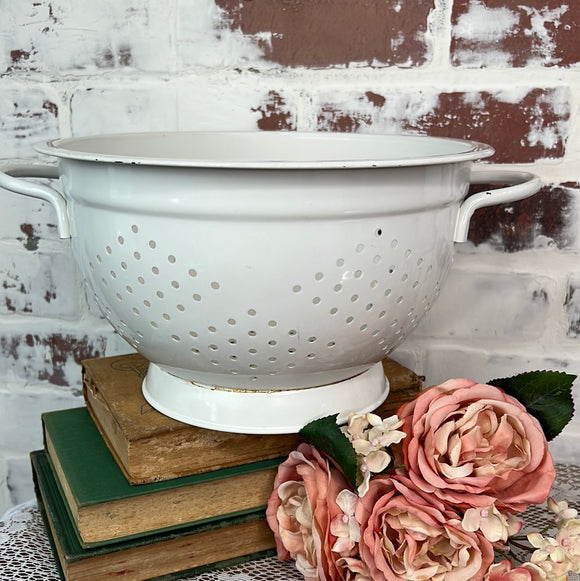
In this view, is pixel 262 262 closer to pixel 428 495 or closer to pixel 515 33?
pixel 428 495

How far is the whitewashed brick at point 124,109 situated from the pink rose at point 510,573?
610mm

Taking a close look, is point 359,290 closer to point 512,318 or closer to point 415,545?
point 415,545

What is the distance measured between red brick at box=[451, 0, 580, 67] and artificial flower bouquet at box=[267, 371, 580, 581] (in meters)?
0.40

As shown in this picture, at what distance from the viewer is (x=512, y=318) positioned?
2.81 ft

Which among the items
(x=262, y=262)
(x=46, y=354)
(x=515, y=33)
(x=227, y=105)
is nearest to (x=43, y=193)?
(x=262, y=262)

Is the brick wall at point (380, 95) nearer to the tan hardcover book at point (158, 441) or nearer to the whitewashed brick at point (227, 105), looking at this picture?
the whitewashed brick at point (227, 105)

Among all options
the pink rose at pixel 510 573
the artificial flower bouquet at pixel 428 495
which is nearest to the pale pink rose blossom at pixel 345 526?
the artificial flower bouquet at pixel 428 495

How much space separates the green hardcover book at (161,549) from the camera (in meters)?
0.54

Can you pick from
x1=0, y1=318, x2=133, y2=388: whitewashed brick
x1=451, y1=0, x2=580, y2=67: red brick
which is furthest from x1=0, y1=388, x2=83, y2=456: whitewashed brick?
x1=451, y1=0, x2=580, y2=67: red brick

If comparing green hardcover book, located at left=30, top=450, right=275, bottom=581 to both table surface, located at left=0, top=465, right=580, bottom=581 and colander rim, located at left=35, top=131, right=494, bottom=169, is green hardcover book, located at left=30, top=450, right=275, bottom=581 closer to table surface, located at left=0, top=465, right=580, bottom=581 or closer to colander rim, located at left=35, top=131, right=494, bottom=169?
table surface, located at left=0, top=465, right=580, bottom=581

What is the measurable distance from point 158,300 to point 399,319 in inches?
7.8

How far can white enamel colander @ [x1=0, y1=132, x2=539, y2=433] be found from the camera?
1.51 feet

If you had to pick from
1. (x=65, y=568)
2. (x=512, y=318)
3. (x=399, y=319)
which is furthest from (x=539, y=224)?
(x=65, y=568)

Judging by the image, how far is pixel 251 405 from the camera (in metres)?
0.57
